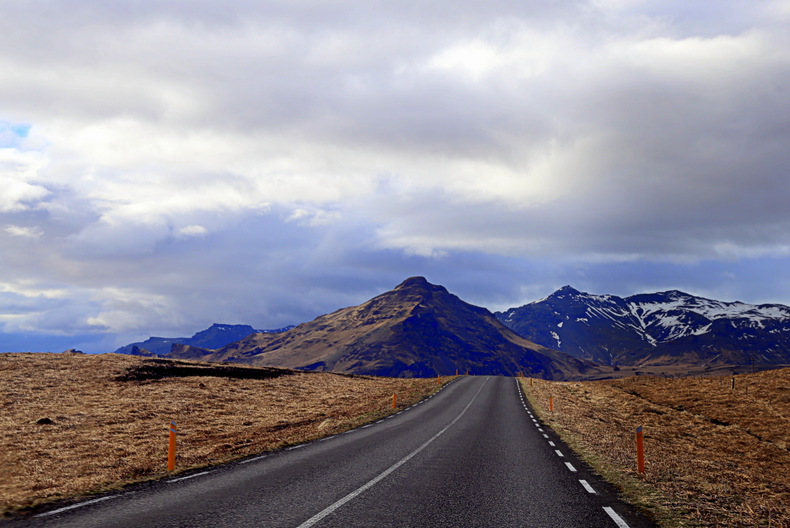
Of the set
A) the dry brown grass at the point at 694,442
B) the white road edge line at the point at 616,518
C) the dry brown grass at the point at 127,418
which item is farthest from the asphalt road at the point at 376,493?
the dry brown grass at the point at 127,418

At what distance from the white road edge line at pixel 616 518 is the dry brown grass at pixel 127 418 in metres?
11.1

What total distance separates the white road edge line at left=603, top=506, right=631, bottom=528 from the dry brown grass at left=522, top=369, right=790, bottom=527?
731 millimetres

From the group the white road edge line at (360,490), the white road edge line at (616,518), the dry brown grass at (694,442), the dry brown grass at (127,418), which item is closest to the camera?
the white road edge line at (360,490)

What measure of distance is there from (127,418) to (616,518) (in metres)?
28.5

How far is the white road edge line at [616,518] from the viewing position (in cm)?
921

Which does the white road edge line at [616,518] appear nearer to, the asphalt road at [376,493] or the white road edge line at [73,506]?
the asphalt road at [376,493]

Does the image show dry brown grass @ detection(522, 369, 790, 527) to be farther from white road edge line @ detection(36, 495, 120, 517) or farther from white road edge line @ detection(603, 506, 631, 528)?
white road edge line @ detection(36, 495, 120, 517)

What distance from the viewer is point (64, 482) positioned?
14008 mm

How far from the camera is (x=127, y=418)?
3005cm

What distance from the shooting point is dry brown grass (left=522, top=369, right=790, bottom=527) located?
36.1ft

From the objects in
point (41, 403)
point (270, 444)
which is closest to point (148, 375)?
point (41, 403)

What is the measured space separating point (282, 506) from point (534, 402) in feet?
123

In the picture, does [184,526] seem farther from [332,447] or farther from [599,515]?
[332,447]

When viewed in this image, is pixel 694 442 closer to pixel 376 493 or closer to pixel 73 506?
pixel 376 493
